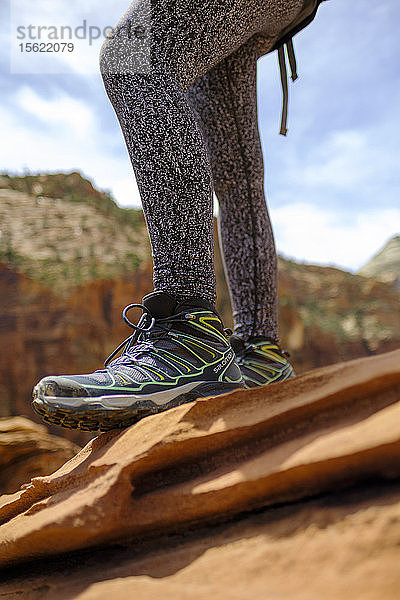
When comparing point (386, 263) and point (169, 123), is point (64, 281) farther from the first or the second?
point (386, 263)

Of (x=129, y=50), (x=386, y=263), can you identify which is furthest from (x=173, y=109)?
(x=386, y=263)

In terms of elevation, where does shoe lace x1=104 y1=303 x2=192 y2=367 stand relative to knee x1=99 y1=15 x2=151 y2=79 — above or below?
below

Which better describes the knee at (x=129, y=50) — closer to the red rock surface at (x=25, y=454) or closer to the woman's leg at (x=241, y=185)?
the woman's leg at (x=241, y=185)

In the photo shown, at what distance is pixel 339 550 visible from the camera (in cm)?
59

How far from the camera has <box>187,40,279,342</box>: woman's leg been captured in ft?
4.75

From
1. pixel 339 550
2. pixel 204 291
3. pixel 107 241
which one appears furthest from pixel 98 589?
pixel 107 241

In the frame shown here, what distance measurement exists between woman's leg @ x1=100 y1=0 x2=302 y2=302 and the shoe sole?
22 centimetres

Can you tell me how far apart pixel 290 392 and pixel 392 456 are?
0.27 metres

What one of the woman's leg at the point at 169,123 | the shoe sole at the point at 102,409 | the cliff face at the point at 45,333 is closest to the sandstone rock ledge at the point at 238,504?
the shoe sole at the point at 102,409

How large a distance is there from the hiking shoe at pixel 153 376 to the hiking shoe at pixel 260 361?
0.53ft

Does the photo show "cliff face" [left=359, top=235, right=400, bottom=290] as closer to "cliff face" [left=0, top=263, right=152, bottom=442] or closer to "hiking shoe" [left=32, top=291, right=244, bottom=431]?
"cliff face" [left=0, top=263, right=152, bottom=442]

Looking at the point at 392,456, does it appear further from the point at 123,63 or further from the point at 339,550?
the point at 123,63

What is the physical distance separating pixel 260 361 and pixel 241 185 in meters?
0.50

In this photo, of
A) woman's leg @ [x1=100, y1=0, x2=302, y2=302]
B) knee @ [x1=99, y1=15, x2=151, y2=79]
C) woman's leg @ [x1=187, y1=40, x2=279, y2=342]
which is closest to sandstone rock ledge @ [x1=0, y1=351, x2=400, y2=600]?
woman's leg @ [x1=100, y1=0, x2=302, y2=302]
